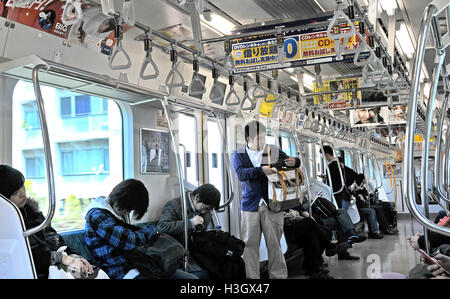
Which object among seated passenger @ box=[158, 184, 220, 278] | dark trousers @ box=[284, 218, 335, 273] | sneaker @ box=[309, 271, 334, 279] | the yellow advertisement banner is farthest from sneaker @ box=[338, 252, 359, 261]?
seated passenger @ box=[158, 184, 220, 278]

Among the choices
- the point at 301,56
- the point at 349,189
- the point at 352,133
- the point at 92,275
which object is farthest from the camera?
the point at 352,133

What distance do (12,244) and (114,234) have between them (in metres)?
0.85

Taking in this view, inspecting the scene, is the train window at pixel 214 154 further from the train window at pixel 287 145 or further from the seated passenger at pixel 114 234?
the seated passenger at pixel 114 234

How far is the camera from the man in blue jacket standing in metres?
4.73

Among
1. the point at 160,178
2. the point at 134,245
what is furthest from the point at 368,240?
the point at 134,245

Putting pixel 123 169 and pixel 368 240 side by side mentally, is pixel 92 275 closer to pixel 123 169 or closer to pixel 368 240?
pixel 123 169

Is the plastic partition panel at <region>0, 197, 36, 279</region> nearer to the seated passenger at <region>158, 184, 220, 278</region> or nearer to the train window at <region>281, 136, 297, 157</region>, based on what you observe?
the seated passenger at <region>158, 184, 220, 278</region>

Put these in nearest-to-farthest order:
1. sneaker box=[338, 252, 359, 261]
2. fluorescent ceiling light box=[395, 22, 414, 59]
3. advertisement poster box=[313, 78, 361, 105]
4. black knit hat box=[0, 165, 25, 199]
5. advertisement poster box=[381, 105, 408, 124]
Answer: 1. black knit hat box=[0, 165, 25, 199]
2. fluorescent ceiling light box=[395, 22, 414, 59]
3. sneaker box=[338, 252, 359, 261]
4. advertisement poster box=[313, 78, 361, 105]
5. advertisement poster box=[381, 105, 408, 124]

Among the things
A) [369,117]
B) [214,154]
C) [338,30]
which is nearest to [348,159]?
[369,117]

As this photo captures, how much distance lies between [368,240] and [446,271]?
6900mm

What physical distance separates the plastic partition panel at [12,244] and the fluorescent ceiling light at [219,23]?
3.62 metres

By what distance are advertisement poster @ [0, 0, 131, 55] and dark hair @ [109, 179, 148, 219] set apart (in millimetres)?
1143

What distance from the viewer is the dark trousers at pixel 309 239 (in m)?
5.42
